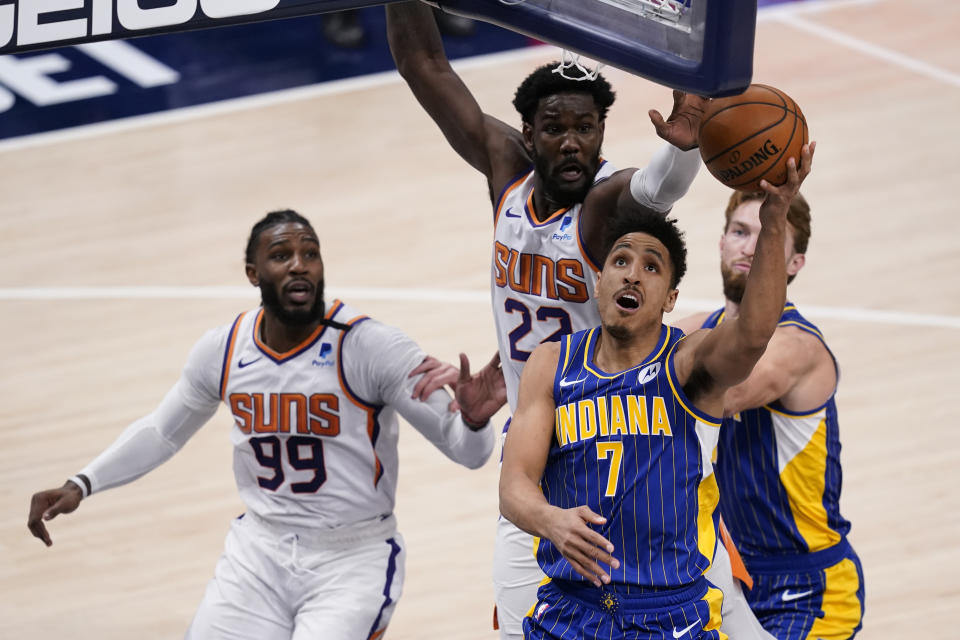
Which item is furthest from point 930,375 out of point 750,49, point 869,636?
point 750,49

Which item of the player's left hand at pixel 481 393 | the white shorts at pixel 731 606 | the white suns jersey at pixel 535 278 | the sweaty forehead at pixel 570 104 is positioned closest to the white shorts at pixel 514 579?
the player's left hand at pixel 481 393

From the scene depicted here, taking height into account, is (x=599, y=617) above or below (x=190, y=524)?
above

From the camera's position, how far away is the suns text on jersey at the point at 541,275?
516cm

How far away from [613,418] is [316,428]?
173cm

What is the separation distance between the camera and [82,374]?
9.16m

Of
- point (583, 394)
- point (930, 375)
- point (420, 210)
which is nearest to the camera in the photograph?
point (583, 394)

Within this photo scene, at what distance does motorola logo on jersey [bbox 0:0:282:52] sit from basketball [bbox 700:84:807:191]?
1.34 meters

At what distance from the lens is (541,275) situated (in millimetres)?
5227

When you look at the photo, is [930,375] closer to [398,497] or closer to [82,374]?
[398,497]

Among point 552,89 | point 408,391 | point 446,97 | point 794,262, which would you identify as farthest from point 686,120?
point 408,391

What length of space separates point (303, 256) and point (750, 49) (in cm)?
263

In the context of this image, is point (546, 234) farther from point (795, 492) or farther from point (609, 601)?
point (609, 601)

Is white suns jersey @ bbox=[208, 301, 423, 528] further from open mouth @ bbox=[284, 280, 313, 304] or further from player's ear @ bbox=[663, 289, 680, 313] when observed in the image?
player's ear @ bbox=[663, 289, 680, 313]

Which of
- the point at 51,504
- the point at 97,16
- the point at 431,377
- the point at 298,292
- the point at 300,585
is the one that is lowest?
the point at 300,585
